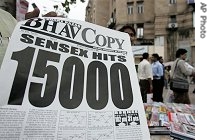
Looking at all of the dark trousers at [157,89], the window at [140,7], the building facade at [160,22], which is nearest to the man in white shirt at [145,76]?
the dark trousers at [157,89]

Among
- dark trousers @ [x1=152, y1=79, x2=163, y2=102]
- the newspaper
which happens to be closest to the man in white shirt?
dark trousers @ [x1=152, y1=79, x2=163, y2=102]

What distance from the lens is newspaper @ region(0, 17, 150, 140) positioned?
3.66 feet

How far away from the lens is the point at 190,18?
32125 mm

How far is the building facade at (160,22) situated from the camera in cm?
3222

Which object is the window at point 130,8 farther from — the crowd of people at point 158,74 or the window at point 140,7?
the crowd of people at point 158,74

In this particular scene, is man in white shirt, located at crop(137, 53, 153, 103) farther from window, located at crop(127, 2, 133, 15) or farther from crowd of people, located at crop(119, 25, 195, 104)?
window, located at crop(127, 2, 133, 15)

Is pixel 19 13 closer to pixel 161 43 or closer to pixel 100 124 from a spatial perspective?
pixel 100 124

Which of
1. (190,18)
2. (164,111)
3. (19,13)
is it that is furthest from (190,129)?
(190,18)

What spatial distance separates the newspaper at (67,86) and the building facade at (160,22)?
90.8ft

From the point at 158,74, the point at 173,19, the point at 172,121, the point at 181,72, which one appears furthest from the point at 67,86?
the point at 173,19

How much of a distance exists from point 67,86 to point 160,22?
3367cm

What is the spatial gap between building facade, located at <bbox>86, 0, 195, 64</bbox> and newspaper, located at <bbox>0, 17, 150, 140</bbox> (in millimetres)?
27680

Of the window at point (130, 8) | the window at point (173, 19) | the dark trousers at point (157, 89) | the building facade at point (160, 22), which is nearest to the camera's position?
the dark trousers at point (157, 89)

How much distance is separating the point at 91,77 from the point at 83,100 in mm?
104
